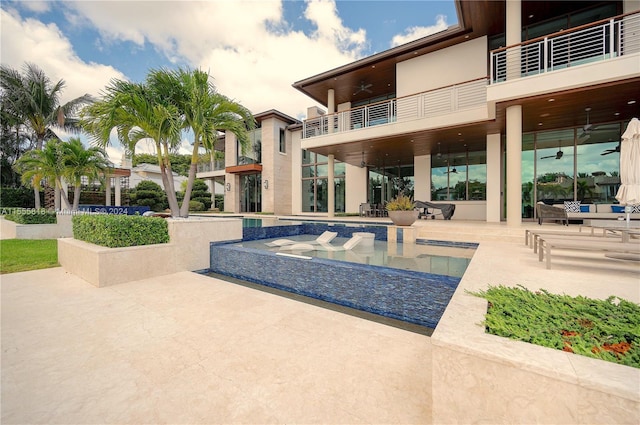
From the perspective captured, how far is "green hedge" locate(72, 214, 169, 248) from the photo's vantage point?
16.9ft

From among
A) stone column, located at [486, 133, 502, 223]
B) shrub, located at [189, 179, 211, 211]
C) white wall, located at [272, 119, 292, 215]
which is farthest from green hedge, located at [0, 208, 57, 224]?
stone column, located at [486, 133, 502, 223]

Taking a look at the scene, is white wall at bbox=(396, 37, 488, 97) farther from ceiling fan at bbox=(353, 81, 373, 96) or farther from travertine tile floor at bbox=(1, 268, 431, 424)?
travertine tile floor at bbox=(1, 268, 431, 424)

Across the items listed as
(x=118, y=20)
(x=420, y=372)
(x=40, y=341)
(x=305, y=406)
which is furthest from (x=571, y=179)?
(x=118, y=20)

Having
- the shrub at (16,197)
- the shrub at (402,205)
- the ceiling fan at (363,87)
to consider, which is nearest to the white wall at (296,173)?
the ceiling fan at (363,87)

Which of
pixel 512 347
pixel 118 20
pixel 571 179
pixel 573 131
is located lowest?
pixel 512 347

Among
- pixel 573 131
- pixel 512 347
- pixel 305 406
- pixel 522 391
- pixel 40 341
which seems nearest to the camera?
pixel 522 391

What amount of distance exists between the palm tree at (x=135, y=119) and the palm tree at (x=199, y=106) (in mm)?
230

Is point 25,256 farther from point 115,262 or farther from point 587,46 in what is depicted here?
point 587,46

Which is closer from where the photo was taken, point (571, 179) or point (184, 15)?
point (184, 15)

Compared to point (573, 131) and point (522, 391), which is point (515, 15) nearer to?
point (573, 131)

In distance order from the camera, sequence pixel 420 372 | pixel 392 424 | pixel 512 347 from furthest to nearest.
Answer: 1. pixel 420 372
2. pixel 392 424
3. pixel 512 347

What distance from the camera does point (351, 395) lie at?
1.94m

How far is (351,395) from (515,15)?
10932 millimetres

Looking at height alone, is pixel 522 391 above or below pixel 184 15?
below
